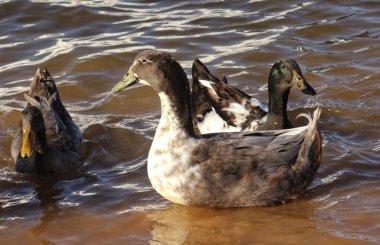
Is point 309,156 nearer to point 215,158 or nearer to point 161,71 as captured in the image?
point 215,158

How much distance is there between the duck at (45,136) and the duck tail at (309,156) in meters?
2.59

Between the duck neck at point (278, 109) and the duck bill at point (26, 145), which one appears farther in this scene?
the duck neck at point (278, 109)

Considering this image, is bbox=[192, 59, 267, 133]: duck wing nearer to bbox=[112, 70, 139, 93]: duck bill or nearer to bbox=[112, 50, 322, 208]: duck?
bbox=[112, 50, 322, 208]: duck

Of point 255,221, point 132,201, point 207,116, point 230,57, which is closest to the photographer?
point 255,221

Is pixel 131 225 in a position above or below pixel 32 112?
below

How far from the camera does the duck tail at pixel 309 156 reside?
7.23 meters

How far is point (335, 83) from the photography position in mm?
10250

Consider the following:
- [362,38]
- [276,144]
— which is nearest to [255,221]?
[276,144]

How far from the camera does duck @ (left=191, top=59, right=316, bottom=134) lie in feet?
27.8

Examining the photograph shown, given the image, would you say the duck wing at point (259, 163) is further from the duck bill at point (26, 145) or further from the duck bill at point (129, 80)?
the duck bill at point (26, 145)

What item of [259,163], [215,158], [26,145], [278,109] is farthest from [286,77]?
[26,145]

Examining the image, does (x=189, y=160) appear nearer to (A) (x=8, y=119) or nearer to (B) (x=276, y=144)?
(B) (x=276, y=144)

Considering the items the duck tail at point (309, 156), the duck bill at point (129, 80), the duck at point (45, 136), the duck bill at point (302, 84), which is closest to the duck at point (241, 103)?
the duck bill at point (302, 84)

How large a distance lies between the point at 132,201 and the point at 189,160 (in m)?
0.84
